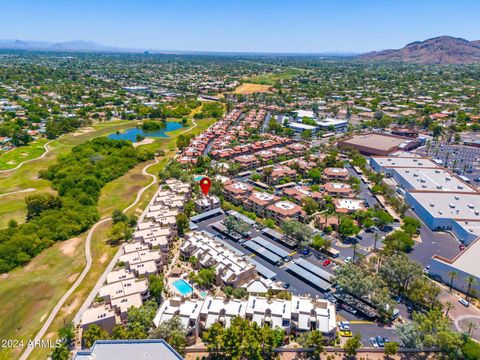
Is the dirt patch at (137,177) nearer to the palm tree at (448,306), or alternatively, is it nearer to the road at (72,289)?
the road at (72,289)

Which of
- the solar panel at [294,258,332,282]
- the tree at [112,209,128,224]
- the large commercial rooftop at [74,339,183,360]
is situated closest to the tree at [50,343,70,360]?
the large commercial rooftop at [74,339,183,360]

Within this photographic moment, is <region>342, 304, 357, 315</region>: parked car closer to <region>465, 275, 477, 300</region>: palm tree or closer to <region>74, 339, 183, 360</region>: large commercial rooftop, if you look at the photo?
<region>465, 275, 477, 300</region>: palm tree

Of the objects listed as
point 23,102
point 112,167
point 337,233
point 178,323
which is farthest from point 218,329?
point 23,102

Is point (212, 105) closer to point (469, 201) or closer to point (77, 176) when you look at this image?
point (77, 176)

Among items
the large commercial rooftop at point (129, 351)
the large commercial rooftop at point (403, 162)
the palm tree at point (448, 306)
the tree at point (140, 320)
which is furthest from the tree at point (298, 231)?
the large commercial rooftop at point (403, 162)

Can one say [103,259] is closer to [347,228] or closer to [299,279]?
→ [299,279]

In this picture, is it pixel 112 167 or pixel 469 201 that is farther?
pixel 112 167
